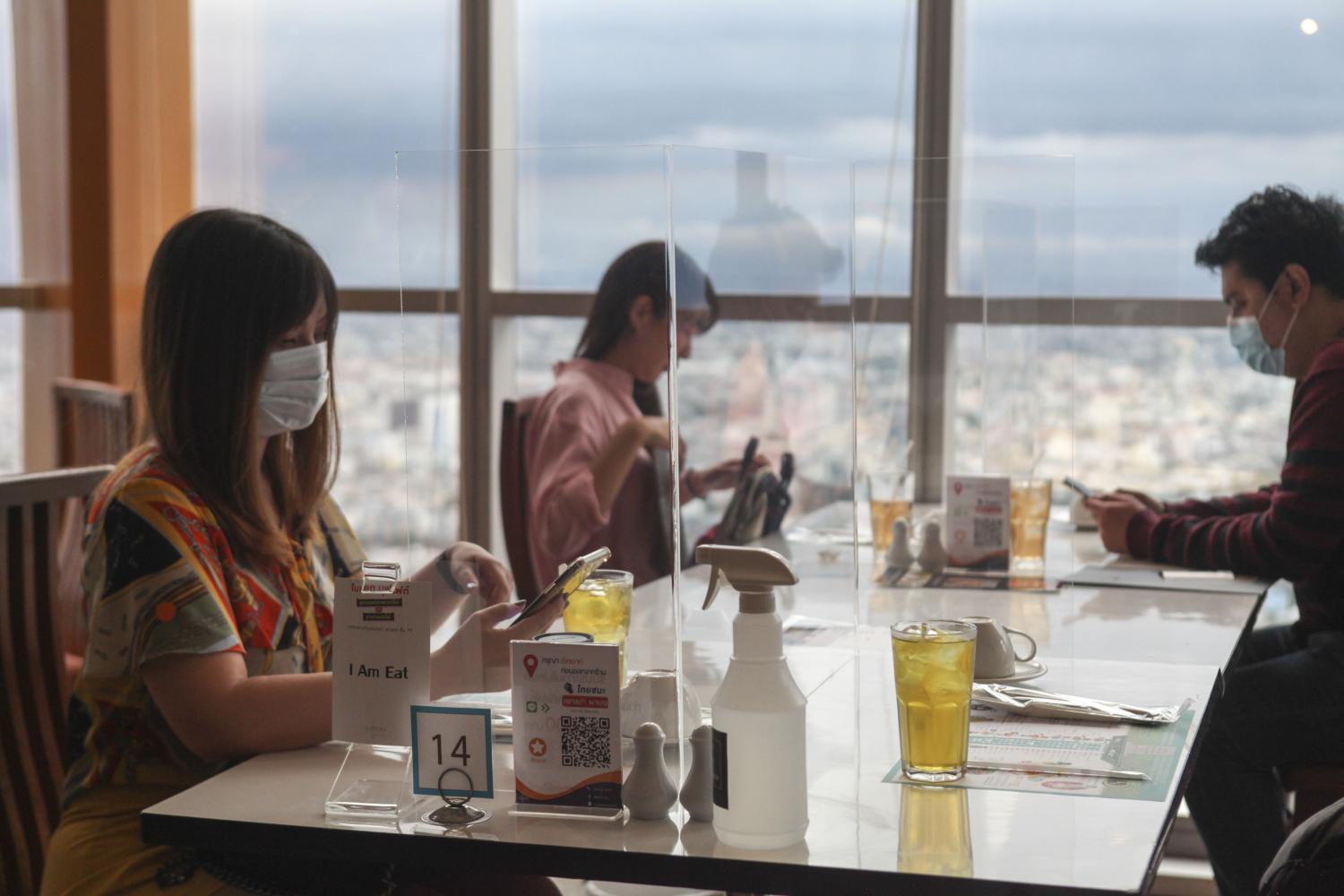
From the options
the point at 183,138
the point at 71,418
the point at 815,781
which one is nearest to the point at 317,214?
the point at 183,138

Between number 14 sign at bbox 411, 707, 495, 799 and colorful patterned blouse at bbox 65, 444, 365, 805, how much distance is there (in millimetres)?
307

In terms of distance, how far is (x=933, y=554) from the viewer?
2.25 m

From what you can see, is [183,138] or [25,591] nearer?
[25,591]

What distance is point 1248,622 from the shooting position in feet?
6.02

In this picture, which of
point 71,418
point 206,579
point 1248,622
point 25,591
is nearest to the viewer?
point 206,579

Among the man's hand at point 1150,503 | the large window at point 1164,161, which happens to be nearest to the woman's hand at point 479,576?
the man's hand at point 1150,503

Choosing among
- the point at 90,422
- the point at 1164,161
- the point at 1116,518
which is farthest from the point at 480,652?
the point at 90,422

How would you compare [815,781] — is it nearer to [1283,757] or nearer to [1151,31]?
[1283,757]

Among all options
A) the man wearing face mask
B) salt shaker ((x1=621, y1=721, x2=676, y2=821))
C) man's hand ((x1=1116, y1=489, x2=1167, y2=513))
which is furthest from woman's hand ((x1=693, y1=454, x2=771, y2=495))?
man's hand ((x1=1116, y1=489, x2=1167, y2=513))

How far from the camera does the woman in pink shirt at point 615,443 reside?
1682 millimetres

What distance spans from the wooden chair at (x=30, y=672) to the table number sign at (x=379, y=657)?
96 cm

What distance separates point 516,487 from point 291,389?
89cm

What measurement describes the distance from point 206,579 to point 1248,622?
1308mm

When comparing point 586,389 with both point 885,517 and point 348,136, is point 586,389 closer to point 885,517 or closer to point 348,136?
point 885,517
